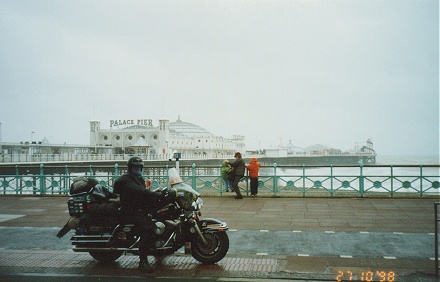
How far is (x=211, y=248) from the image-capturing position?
20.8 feet

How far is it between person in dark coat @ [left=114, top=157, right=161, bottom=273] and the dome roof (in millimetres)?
129503

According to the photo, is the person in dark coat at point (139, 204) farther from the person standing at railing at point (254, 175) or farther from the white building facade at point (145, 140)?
the white building facade at point (145, 140)

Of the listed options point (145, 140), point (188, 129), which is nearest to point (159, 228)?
point (145, 140)

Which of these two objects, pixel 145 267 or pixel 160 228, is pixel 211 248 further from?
pixel 145 267

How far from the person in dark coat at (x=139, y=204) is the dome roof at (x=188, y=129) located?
5099 inches

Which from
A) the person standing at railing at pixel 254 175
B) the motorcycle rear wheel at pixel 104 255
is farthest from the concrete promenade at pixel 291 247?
the person standing at railing at pixel 254 175

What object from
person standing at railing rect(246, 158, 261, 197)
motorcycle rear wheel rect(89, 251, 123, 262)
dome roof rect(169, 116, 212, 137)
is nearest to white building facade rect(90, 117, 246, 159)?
dome roof rect(169, 116, 212, 137)

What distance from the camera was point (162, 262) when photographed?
653 cm

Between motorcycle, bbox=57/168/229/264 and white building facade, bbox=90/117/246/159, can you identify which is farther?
white building facade, bbox=90/117/246/159

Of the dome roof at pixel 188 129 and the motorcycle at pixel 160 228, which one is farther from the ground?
the dome roof at pixel 188 129

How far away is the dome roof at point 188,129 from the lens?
5448 inches

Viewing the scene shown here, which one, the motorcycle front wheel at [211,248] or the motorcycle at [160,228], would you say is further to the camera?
the motorcycle front wheel at [211,248]

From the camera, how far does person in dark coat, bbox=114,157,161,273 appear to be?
19.5 ft

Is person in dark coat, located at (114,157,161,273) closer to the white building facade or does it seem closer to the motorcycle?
the motorcycle
